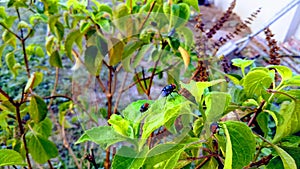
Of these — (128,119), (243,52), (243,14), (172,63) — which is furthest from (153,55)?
(243,14)

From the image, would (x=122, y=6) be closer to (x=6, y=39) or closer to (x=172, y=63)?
(x=172, y=63)

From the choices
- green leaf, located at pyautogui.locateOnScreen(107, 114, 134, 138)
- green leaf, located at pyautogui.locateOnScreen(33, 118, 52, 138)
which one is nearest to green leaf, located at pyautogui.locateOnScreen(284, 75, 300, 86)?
green leaf, located at pyautogui.locateOnScreen(107, 114, 134, 138)

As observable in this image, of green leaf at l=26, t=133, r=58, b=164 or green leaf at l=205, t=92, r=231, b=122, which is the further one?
green leaf at l=26, t=133, r=58, b=164

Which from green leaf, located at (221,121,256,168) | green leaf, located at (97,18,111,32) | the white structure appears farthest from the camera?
the white structure

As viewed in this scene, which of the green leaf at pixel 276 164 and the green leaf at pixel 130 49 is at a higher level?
the green leaf at pixel 130 49

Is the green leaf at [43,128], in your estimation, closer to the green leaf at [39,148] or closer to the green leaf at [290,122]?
the green leaf at [39,148]

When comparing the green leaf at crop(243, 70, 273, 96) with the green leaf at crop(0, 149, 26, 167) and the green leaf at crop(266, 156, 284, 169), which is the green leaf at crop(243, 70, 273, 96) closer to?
the green leaf at crop(266, 156, 284, 169)

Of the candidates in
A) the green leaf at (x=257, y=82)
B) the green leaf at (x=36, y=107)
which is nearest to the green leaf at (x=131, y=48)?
the green leaf at (x=36, y=107)
